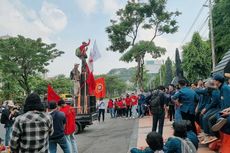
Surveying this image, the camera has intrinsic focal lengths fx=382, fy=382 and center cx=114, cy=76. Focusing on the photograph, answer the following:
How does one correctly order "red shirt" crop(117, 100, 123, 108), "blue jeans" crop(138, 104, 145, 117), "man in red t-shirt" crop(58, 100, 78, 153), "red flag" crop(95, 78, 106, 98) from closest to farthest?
"man in red t-shirt" crop(58, 100, 78, 153)
"red flag" crop(95, 78, 106, 98)
"blue jeans" crop(138, 104, 145, 117)
"red shirt" crop(117, 100, 123, 108)

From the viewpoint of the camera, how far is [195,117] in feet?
32.4

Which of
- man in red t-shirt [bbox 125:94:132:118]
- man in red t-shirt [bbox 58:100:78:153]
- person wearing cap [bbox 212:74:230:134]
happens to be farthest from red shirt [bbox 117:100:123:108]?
Result: person wearing cap [bbox 212:74:230:134]

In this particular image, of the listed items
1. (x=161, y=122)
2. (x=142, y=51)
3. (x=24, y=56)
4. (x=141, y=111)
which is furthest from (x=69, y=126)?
(x=24, y=56)

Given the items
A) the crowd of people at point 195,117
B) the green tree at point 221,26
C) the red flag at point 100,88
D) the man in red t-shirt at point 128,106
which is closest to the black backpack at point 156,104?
the crowd of people at point 195,117

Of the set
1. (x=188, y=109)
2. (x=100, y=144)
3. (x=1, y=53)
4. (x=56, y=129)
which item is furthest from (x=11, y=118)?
(x=1, y=53)

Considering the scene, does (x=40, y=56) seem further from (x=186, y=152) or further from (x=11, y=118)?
(x=186, y=152)

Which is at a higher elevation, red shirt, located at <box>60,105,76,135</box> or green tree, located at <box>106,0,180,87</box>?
green tree, located at <box>106,0,180,87</box>

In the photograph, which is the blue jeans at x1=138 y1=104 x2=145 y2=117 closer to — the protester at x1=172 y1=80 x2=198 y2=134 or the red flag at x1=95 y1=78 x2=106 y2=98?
the red flag at x1=95 y1=78 x2=106 y2=98

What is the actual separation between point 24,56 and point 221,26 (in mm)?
22383

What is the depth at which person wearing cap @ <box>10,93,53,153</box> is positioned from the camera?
502 centimetres

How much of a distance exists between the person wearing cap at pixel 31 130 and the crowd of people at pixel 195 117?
1.26 meters

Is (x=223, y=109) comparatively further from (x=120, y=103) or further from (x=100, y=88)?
(x=120, y=103)

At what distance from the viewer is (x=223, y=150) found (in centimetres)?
704

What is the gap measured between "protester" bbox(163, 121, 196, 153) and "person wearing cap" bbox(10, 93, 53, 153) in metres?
1.66
